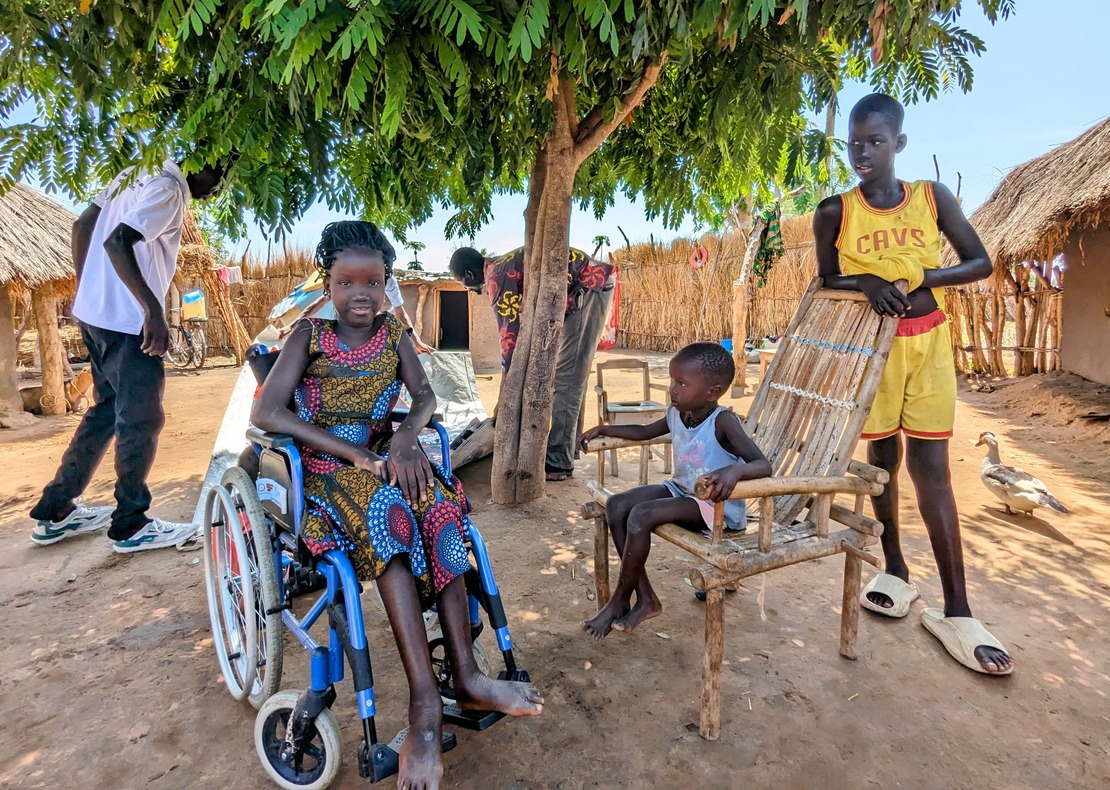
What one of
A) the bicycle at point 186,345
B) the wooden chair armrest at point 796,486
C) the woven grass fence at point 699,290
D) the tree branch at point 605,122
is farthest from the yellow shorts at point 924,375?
the bicycle at point 186,345

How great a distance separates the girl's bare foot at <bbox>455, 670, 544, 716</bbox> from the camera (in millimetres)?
1580

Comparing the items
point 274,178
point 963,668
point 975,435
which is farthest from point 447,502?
point 975,435

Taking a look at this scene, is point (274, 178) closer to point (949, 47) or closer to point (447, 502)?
point (447, 502)

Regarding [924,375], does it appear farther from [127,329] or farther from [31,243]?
[31,243]

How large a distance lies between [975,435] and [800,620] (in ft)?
15.6

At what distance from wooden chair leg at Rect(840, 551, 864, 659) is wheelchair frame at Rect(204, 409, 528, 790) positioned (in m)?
1.26

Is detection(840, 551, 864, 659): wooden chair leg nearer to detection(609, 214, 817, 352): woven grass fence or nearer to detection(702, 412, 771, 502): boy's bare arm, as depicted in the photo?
detection(702, 412, 771, 502): boy's bare arm

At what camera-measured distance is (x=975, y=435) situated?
609 cm

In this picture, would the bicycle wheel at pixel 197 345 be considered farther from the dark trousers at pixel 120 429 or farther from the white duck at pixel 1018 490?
the white duck at pixel 1018 490

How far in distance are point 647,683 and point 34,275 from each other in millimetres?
8013

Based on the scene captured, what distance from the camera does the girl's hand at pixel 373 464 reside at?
1.73 meters

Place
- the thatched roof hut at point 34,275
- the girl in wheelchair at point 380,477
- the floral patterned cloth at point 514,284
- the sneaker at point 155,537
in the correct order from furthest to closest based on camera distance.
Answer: the thatched roof hut at point 34,275 < the floral patterned cloth at point 514,284 < the sneaker at point 155,537 < the girl in wheelchair at point 380,477

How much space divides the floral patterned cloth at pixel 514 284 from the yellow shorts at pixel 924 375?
2294mm

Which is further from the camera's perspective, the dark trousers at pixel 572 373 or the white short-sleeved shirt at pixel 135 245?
the dark trousers at pixel 572 373
